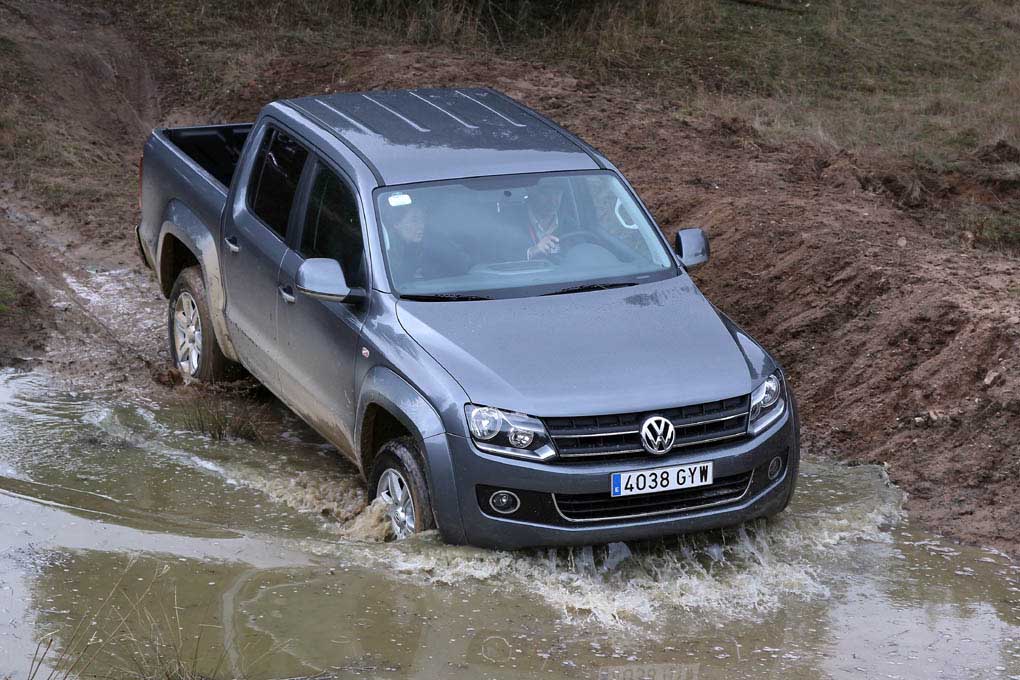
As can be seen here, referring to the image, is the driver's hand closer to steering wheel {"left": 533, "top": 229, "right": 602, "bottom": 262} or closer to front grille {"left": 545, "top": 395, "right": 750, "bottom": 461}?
steering wheel {"left": 533, "top": 229, "right": 602, "bottom": 262}

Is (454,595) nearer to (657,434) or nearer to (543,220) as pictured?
(657,434)

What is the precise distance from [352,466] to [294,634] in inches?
89.1

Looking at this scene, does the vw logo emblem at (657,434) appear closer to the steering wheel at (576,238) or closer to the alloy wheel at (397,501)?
the alloy wheel at (397,501)

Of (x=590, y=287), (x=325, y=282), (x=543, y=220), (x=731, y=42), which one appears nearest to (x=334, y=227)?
(x=325, y=282)

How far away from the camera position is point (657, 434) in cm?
506

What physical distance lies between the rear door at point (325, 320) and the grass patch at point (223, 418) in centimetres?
76

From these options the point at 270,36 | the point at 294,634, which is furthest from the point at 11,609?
the point at 270,36

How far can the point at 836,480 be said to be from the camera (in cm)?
676

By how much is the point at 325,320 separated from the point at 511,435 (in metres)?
1.43

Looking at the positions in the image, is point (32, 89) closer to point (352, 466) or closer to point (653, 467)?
point (352, 466)

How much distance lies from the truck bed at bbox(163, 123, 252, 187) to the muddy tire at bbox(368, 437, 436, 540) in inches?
136

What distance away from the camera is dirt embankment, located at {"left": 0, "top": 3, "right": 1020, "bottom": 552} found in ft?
22.1

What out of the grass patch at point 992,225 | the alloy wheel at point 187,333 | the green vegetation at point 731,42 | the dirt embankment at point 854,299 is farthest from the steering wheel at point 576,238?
the green vegetation at point 731,42

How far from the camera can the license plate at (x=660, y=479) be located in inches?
198
